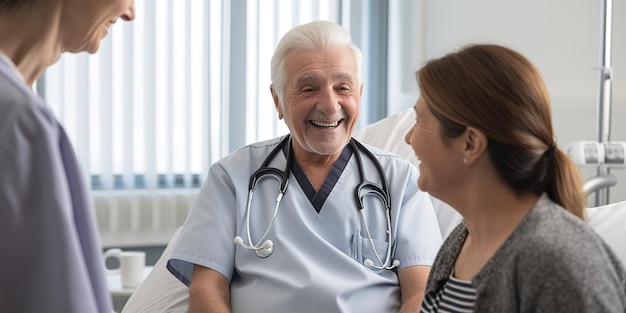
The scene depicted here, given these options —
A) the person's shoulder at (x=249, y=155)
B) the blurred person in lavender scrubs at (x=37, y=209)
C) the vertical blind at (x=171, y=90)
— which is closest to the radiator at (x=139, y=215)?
the vertical blind at (x=171, y=90)

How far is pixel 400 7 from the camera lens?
3867 mm

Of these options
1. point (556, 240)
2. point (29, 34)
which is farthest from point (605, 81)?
point (29, 34)

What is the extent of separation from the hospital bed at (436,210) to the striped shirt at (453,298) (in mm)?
320

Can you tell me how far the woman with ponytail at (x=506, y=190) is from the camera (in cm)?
102

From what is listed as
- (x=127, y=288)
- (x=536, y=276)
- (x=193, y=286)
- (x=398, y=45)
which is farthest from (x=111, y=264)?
(x=536, y=276)

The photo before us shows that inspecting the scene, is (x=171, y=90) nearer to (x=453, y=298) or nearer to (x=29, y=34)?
(x=453, y=298)

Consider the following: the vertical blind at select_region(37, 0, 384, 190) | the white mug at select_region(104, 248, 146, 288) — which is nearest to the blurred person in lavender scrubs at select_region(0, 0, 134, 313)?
the white mug at select_region(104, 248, 146, 288)

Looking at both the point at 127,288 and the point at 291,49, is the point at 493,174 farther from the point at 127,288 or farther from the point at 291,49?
the point at 127,288

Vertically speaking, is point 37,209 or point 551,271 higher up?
point 37,209

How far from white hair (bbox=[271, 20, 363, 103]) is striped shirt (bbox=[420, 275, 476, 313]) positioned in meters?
0.77

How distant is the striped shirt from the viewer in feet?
3.98

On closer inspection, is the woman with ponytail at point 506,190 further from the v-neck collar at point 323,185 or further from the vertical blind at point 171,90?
the vertical blind at point 171,90

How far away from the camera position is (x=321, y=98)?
1.91m

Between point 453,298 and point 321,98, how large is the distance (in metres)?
0.78
